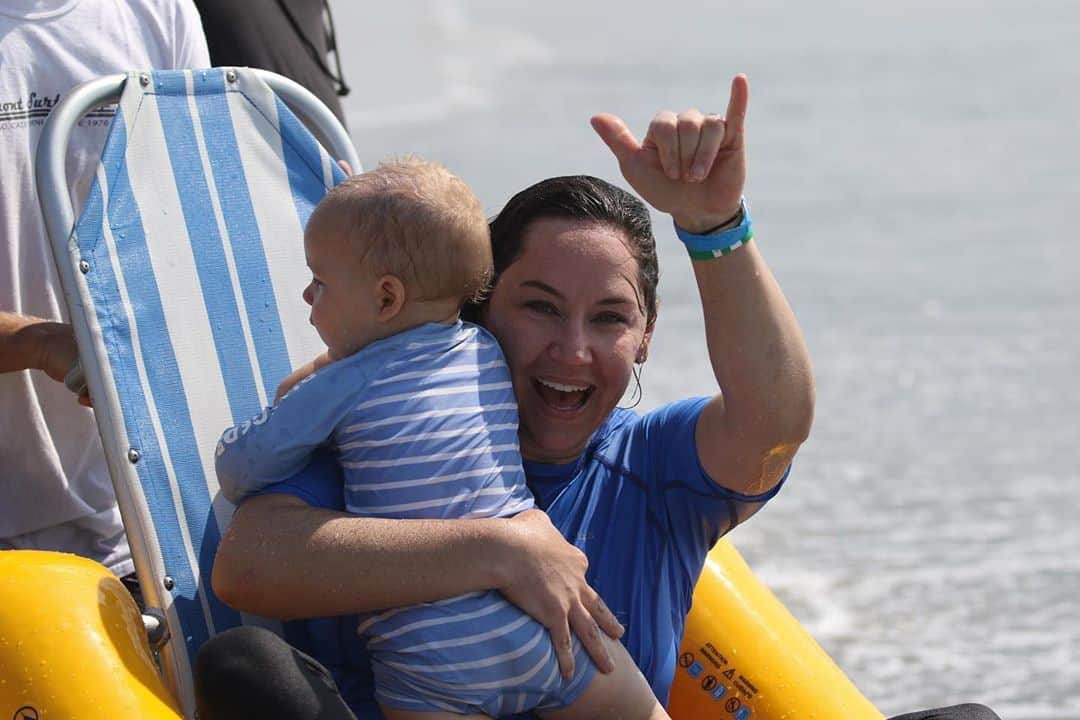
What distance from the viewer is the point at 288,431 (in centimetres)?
235

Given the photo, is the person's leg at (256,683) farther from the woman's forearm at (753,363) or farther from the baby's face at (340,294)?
the woman's forearm at (753,363)

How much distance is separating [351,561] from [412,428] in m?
0.19

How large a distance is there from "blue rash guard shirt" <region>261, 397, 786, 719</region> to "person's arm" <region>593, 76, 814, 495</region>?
0.09m

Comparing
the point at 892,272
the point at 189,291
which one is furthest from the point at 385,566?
the point at 892,272

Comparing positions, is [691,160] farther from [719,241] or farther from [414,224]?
[414,224]

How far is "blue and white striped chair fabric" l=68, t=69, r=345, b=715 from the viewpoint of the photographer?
2.65 m

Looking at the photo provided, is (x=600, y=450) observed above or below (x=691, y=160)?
below

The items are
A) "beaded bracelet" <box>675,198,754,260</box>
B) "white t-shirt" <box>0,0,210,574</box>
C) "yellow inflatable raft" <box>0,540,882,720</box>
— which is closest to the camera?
"yellow inflatable raft" <box>0,540,882,720</box>

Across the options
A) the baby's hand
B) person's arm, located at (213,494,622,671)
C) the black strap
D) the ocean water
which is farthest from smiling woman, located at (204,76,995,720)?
the ocean water

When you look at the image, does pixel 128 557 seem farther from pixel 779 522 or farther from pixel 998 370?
pixel 998 370

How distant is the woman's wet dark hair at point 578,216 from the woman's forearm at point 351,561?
44cm

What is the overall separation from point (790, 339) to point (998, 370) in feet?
18.6

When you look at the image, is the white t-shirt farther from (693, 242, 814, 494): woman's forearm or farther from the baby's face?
(693, 242, 814, 494): woman's forearm

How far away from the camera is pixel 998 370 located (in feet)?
25.9
